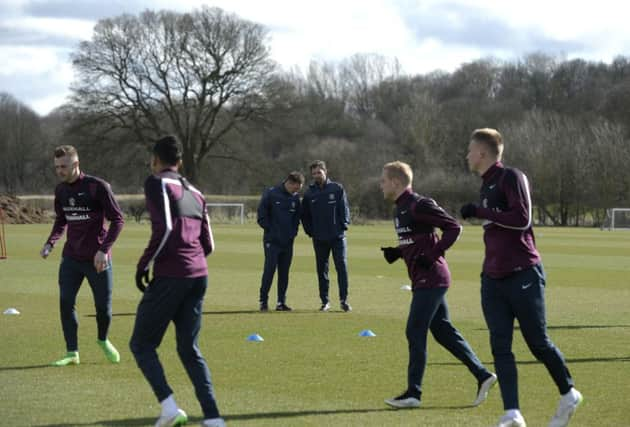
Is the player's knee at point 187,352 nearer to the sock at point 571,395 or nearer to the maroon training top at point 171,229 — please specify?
the maroon training top at point 171,229

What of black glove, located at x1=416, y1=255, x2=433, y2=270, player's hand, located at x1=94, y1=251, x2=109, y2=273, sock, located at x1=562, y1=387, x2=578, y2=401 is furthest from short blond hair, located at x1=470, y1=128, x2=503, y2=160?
player's hand, located at x1=94, y1=251, x2=109, y2=273

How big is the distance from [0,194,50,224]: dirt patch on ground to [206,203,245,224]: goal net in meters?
9.69

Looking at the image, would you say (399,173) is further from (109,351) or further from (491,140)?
(109,351)

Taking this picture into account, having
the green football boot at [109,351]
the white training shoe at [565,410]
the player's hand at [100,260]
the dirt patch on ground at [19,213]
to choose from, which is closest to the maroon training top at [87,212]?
the player's hand at [100,260]

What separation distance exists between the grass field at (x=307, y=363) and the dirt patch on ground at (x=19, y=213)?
130 ft

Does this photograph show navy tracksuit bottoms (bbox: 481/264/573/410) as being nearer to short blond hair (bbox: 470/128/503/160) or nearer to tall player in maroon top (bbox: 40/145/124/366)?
short blond hair (bbox: 470/128/503/160)

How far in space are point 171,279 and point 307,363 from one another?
370 cm

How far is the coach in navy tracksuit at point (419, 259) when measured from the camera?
26.4 feet

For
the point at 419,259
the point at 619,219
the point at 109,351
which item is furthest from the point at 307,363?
the point at 619,219

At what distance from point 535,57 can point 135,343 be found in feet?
311

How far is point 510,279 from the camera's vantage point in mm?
7211

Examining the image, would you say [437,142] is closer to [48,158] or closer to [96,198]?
[48,158]

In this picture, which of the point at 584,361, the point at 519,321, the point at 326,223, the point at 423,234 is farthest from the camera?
the point at 326,223

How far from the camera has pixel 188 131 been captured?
2928 inches
